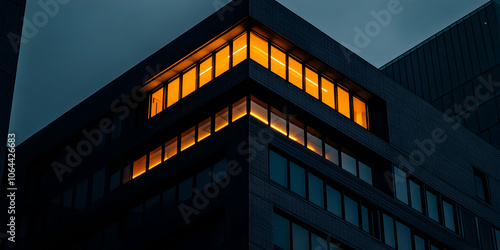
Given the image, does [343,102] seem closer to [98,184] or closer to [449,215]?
[449,215]

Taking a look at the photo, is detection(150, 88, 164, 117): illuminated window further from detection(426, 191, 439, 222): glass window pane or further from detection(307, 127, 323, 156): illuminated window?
detection(426, 191, 439, 222): glass window pane

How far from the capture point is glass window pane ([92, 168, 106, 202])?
51.2m

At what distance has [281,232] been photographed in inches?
1633

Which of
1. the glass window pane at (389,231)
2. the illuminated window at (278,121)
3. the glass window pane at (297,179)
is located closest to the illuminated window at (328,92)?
the illuminated window at (278,121)

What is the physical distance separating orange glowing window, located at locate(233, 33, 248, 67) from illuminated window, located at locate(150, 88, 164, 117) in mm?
6228

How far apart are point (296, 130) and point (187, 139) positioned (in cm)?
A: 619

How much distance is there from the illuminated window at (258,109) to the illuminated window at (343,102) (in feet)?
A: 20.8

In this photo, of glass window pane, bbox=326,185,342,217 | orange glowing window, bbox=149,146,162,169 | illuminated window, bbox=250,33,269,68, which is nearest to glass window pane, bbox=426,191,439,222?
glass window pane, bbox=326,185,342,217

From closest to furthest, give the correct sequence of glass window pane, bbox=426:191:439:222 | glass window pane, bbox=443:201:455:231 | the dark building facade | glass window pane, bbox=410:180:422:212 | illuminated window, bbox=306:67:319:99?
illuminated window, bbox=306:67:319:99
glass window pane, bbox=410:180:422:212
glass window pane, bbox=426:191:439:222
glass window pane, bbox=443:201:455:231
the dark building facade

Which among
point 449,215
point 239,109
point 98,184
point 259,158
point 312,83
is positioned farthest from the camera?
point 449,215

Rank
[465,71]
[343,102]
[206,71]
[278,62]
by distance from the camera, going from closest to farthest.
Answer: [278,62] → [206,71] → [343,102] → [465,71]

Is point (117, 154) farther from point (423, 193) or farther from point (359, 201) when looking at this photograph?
point (423, 193)

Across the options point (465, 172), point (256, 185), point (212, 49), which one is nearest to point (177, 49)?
point (212, 49)

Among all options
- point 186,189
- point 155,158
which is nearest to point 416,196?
point 186,189
